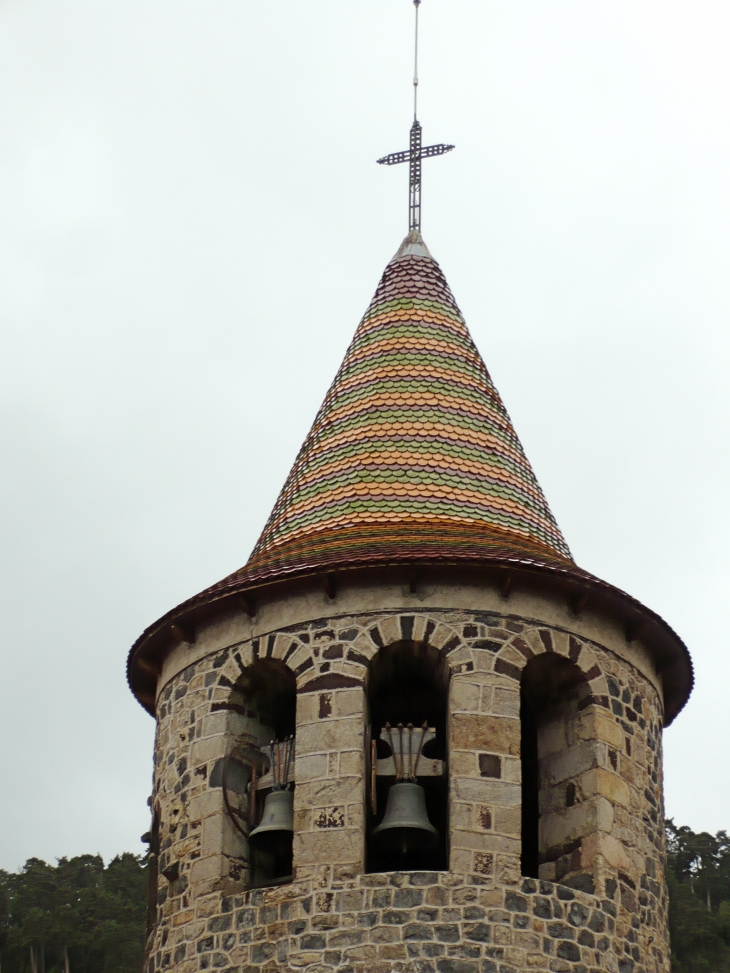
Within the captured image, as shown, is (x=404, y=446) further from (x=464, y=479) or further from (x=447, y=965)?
(x=447, y=965)

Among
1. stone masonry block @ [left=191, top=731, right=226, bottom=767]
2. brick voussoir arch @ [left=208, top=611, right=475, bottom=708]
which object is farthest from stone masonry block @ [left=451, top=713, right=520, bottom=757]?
stone masonry block @ [left=191, top=731, right=226, bottom=767]

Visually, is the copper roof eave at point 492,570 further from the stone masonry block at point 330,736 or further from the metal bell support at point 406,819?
the metal bell support at point 406,819

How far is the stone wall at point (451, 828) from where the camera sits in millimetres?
12188

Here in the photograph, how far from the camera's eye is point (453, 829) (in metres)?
12.5

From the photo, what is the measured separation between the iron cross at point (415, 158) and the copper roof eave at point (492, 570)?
5563 mm

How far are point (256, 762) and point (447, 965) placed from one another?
247 centimetres

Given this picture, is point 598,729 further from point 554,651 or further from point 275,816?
point 275,816

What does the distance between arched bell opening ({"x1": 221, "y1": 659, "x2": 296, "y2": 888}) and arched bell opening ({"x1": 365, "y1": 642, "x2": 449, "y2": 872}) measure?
2.08 feet

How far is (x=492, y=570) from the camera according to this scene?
531 inches

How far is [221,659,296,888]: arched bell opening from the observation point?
43.3 ft

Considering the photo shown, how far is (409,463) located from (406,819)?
11.1ft

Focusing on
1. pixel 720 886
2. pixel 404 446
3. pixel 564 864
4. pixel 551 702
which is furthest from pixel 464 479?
pixel 720 886

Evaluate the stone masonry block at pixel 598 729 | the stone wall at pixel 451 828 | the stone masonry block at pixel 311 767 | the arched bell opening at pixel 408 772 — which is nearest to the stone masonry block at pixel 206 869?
the stone wall at pixel 451 828

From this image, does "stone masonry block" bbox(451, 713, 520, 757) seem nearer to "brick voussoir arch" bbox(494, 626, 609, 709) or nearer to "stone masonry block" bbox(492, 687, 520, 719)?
"stone masonry block" bbox(492, 687, 520, 719)
